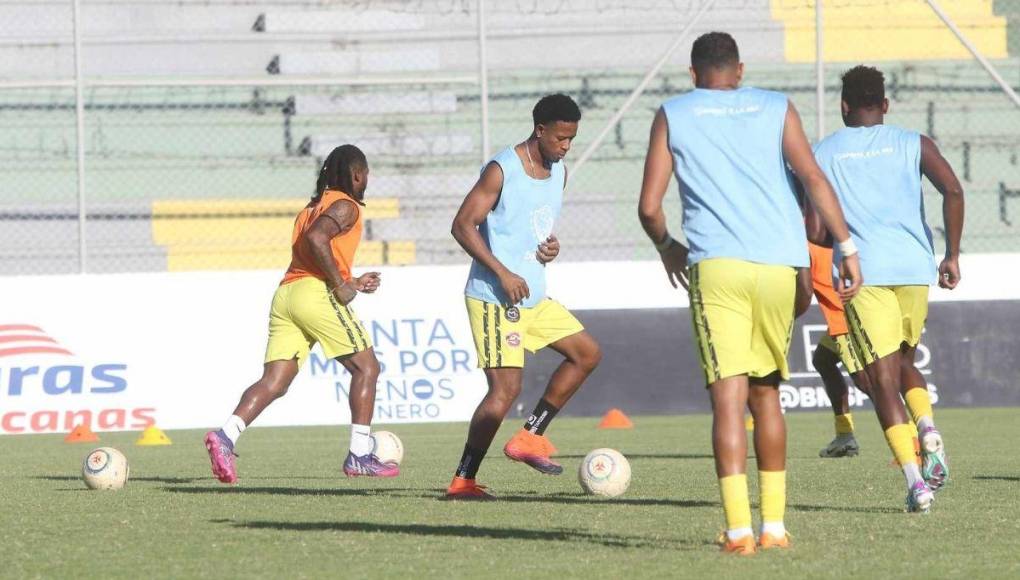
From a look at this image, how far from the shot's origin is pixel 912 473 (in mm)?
7902

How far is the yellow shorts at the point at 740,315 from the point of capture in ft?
Answer: 20.6

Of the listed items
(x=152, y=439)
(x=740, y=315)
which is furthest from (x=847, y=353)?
(x=152, y=439)

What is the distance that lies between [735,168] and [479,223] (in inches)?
109

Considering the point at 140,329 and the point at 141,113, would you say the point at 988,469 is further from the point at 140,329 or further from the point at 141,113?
the point at 141,113

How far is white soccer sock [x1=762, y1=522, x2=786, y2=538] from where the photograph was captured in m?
6.45

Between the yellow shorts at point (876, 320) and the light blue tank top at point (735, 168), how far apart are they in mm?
2161

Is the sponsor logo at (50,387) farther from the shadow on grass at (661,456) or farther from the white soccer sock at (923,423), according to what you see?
the white soccer sock at (923,423)

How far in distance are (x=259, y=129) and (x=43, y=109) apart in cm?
256

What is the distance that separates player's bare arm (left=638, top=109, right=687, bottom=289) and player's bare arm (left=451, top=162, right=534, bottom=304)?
227 cm

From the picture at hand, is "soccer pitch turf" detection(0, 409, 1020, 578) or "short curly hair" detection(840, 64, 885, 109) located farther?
"short curly hair" detection(840, 64, 885, 109)

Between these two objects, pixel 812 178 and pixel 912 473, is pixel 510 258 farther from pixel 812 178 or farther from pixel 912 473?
pixel 812 178

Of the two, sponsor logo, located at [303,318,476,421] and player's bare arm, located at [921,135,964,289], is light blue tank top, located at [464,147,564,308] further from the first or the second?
sponsor logo, located at [303,318,476,421]

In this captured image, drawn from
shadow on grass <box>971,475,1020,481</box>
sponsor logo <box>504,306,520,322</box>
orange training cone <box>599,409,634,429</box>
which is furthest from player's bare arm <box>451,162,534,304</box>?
orange training cone <box>599,409,634,429</box>

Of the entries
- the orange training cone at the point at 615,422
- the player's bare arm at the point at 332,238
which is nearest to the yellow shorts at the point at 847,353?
the player's bare arm at the point at 332,238
